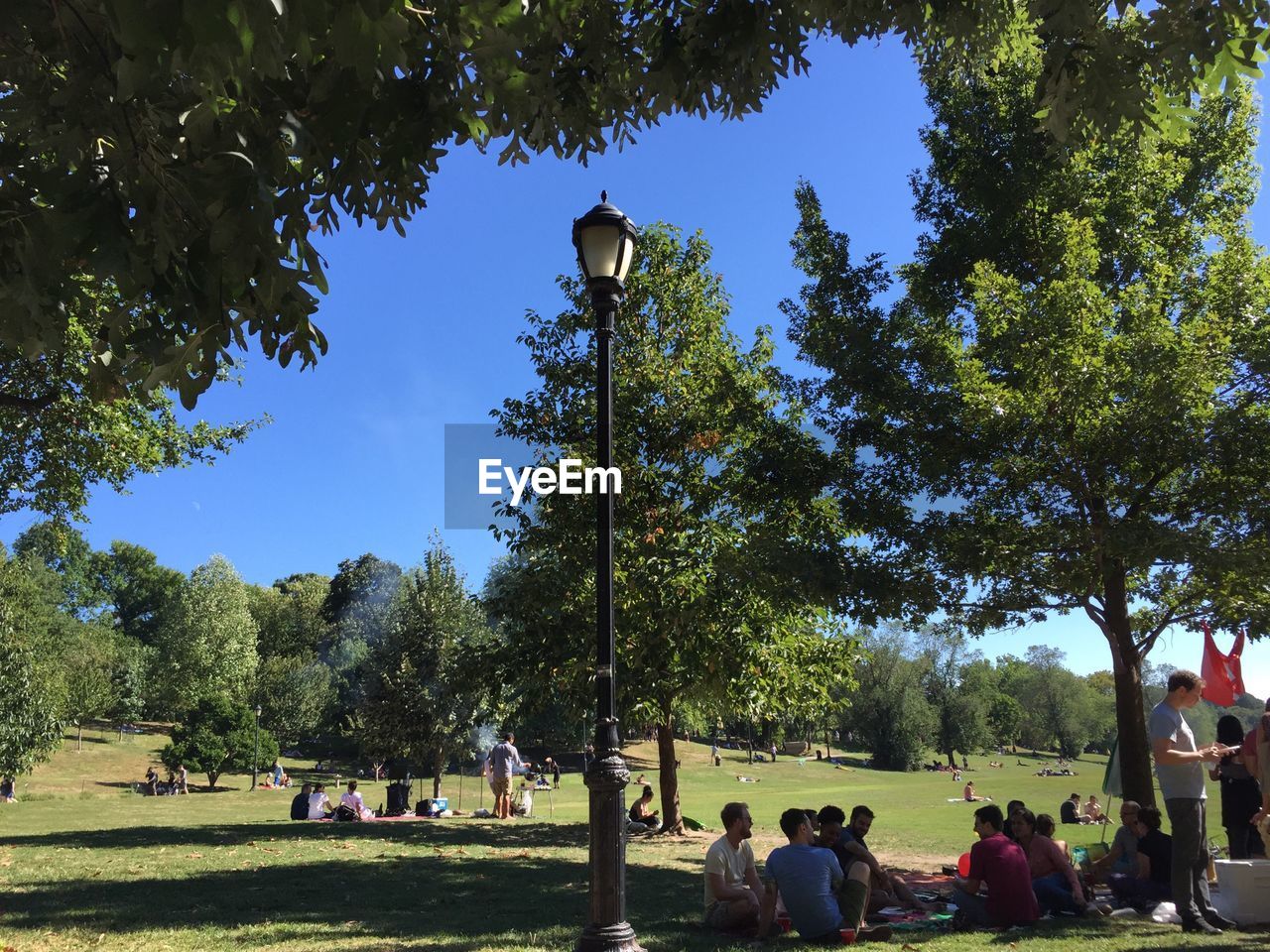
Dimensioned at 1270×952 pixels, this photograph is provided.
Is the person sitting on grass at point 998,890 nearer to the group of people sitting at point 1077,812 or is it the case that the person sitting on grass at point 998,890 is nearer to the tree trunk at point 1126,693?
the tree trunk at point 1126,693

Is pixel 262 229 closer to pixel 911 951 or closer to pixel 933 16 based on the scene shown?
pixel 933 16

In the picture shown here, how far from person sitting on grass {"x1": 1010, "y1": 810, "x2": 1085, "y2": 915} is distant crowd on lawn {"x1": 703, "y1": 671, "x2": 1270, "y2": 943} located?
0.03 feet

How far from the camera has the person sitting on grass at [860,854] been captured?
28.7 feet

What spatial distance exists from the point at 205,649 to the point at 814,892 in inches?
2572

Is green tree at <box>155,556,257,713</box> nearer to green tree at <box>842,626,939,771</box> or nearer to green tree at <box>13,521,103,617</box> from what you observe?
green tree at <box>13,521,103,617</box>

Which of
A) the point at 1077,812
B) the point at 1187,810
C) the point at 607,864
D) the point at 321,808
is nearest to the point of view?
the point at 607,864

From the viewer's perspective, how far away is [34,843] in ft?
45.3

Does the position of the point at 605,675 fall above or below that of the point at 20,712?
above

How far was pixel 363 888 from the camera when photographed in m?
9.91

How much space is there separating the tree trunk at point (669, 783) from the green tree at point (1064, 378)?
759cm

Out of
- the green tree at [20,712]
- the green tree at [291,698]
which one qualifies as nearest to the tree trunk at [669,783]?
the green tree at [20,712]

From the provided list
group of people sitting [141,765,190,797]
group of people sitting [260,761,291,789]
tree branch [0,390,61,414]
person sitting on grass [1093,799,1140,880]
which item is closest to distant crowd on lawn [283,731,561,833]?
person sitting on grass [1093,799,1140,880]

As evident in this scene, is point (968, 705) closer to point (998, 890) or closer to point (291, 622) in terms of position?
point (291, 622)

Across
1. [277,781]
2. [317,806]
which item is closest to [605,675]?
[317,806]
